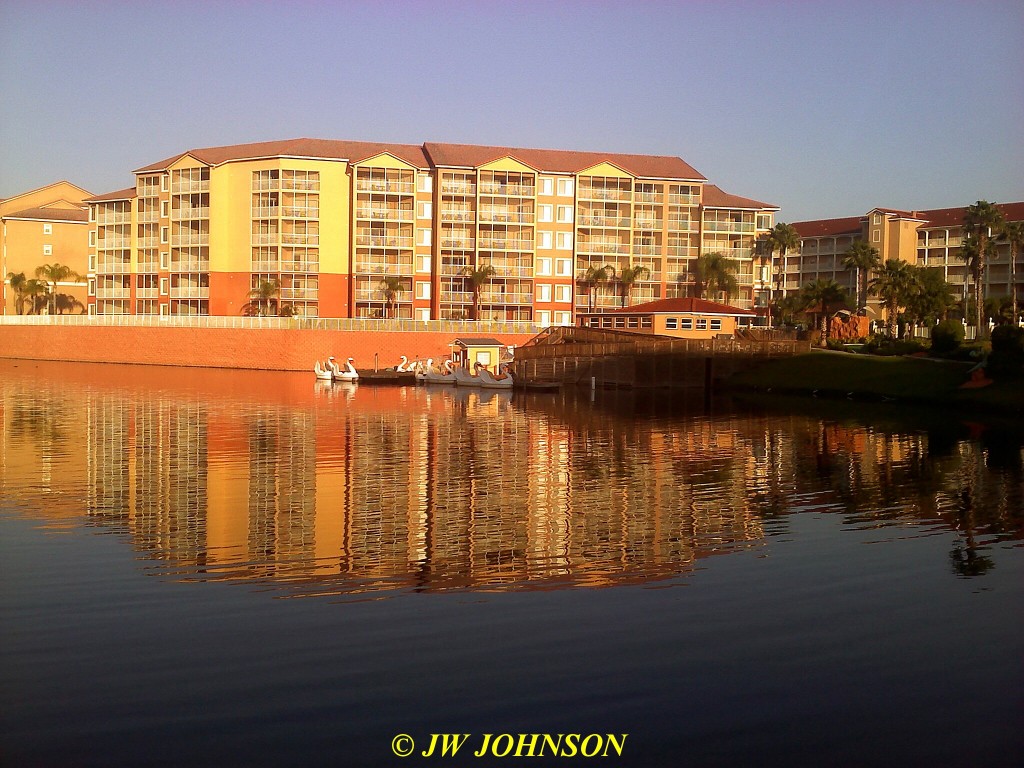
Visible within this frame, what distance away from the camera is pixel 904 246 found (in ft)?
459

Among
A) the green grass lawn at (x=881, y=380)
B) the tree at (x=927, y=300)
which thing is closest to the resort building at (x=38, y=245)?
the green grass lawn at (x=881, y=380)

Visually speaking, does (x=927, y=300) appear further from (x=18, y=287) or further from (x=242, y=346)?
(x=18, y=287)

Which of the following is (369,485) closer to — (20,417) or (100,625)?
(100,625)

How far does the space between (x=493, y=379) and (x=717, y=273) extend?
39.6 metres

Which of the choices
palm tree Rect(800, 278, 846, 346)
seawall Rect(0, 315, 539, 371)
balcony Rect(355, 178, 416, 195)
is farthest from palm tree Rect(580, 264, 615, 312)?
palm tree Rect(800, 278, 846, 346)

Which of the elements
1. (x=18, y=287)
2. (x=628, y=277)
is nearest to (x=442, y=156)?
(x=628, y=277)

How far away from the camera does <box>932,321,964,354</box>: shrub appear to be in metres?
72.4

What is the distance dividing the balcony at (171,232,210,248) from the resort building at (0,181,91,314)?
87.3 ft

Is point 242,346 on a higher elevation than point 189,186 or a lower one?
lower

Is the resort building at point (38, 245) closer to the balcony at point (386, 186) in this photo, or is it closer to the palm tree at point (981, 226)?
the balcony at point (386, 186)

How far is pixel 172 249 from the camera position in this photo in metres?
110

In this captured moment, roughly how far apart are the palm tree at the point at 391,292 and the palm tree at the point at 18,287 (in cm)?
4575

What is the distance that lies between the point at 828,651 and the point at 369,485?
16.2m

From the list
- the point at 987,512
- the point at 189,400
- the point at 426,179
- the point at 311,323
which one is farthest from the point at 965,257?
the point at 987,512
